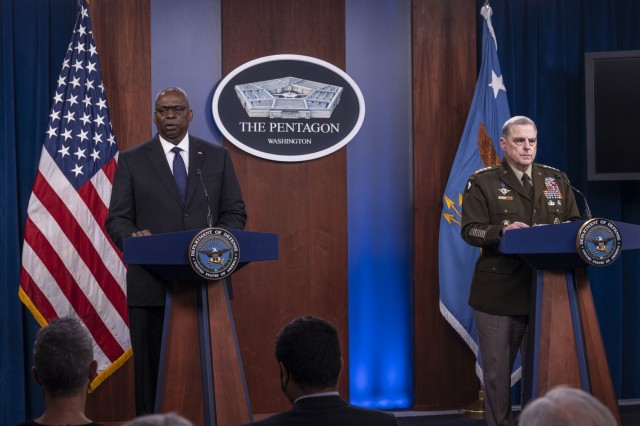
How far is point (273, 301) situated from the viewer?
5.51 metres

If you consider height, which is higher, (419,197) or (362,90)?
(362,90)

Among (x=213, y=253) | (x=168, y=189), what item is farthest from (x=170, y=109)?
(x=213, y=253)

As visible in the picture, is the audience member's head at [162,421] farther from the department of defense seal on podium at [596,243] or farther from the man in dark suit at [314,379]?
the department of defense seal on podium at [596,243]

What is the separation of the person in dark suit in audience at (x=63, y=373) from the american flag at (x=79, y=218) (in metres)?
2.84

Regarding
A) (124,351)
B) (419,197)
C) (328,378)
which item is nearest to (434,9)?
(419,197)

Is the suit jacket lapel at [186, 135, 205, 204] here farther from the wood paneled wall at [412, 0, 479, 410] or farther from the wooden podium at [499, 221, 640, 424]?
the wood paneled wall at [412, 0, 479, 410]

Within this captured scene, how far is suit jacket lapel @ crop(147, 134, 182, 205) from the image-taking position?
399cm

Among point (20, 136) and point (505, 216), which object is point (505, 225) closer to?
point (505, 216)

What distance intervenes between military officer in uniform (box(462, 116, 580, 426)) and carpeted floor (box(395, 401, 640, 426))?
4.12 ft

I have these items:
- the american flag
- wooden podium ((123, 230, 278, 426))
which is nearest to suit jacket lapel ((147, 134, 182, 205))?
wooden podium ((123, 230, 278, 426))

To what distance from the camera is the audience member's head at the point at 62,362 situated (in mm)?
2283

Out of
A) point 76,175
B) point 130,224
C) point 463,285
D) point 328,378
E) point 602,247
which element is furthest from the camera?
point 463,285

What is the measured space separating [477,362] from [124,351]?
2156mm

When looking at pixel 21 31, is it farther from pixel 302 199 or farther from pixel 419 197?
pixel 419 197
